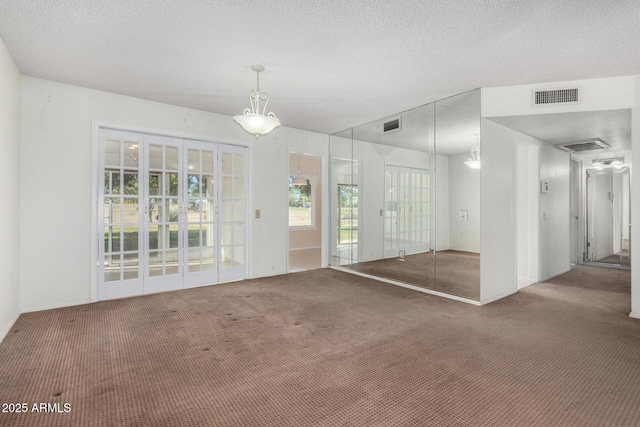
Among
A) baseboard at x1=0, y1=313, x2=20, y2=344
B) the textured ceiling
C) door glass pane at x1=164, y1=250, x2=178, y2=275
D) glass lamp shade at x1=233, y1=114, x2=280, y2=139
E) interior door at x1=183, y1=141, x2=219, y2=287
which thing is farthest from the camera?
interior door at x1=183, y1=141, x2=219, y2=287

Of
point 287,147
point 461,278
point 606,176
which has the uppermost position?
point 287,147

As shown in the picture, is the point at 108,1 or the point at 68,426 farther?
the point at 108,1

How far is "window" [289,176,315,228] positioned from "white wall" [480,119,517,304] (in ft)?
18.7

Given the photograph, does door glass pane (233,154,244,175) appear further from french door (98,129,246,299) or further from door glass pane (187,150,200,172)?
door glass pane (187,150,200,172)

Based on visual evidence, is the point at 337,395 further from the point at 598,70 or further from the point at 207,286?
the point at 598,70

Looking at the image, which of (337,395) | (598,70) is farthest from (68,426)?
(598,70)

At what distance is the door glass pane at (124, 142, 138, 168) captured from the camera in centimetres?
429

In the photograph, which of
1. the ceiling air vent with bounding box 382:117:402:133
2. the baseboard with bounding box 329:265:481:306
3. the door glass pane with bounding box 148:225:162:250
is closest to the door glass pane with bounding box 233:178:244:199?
the door glass pane with bounding box 148:225:162:250

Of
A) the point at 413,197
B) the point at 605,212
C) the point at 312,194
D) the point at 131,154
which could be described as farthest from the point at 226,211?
the point at 605,212

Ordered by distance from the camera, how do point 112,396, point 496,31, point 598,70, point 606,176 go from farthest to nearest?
point 606,176 → point 598,70 → point 496,31 → point 112,396

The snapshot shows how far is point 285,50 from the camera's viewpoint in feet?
9.78

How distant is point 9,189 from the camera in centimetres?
316

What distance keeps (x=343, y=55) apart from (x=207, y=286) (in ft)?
12.4

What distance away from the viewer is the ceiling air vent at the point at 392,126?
5004 mm
